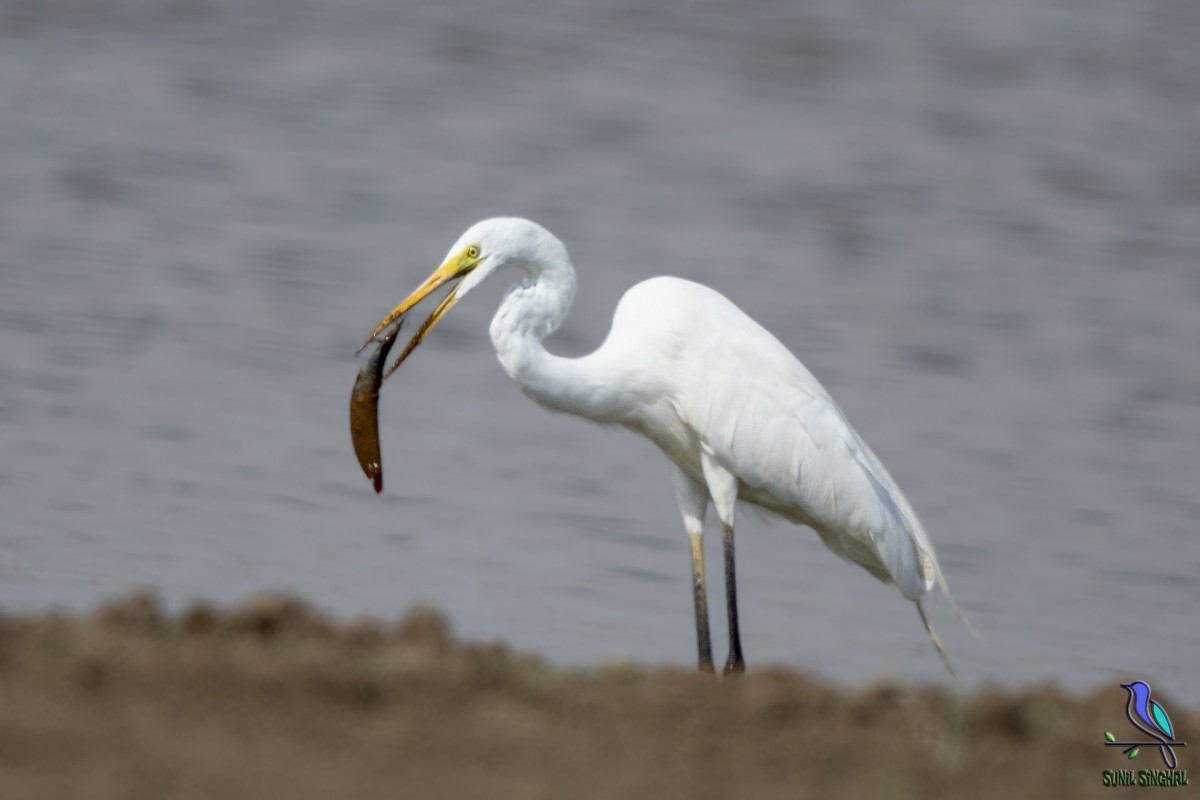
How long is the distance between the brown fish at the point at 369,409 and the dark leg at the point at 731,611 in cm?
125

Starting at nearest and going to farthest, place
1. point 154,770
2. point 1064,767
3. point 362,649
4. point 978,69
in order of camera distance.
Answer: point 154,770
point 1064,767
point 362,649
point 978,69

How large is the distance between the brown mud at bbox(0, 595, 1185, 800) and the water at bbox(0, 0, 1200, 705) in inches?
97.8

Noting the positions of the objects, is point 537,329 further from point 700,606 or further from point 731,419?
point 700,606

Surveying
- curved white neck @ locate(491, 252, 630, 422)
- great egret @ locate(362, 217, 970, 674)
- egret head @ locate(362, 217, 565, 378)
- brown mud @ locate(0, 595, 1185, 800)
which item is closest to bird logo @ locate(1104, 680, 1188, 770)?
brown mud @ locate(0, 595, 1185, 800)

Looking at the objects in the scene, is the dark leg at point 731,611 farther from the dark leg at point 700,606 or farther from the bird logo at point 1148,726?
the bird logo at point 1148,726

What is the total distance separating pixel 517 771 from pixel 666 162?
38.9ft

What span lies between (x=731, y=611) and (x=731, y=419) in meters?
0.67

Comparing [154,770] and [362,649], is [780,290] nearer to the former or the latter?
[362,649]

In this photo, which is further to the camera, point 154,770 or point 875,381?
point 875,381

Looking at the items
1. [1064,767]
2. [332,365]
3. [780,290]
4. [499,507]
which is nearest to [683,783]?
[1064,767]

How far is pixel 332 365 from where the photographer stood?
9930mm

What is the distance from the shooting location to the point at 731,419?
236 inches

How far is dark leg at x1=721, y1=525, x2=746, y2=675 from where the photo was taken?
593cm

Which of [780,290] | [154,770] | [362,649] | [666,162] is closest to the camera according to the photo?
[154,770]
